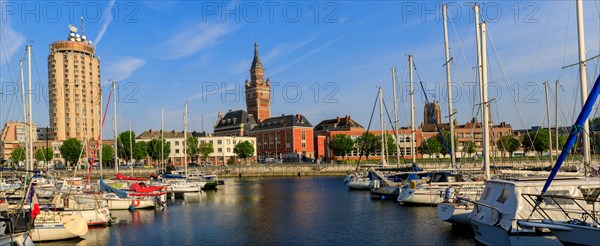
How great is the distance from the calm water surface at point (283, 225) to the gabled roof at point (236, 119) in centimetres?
12633

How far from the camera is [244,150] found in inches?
5600

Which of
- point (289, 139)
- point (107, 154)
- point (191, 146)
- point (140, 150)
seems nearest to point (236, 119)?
point (289, 139)

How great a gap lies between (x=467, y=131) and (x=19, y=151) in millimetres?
127933

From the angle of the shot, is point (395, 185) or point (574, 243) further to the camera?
point (395, 185)

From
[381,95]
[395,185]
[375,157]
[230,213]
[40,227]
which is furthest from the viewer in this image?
[375,157]

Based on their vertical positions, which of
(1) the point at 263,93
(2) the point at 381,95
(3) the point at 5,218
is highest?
(1) the point at 263,93

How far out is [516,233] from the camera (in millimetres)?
21516

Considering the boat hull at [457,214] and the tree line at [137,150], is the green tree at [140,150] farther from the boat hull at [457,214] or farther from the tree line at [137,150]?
the boat hull at [457,214]

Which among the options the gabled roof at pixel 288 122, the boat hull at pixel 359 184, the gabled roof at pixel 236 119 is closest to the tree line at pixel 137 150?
the gabled roof at pixel 288 122

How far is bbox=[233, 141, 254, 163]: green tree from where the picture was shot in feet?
467

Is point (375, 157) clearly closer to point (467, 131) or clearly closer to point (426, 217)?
point (467, 131)

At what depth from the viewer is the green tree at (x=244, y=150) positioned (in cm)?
14238

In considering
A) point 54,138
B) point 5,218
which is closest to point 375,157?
point 54,138

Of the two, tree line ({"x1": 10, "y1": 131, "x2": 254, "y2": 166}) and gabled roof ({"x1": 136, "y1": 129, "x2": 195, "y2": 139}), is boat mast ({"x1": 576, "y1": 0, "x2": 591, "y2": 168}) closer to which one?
tree line ({"x1": 10, "y1": 131, "x2": 254, "y2": 166})
